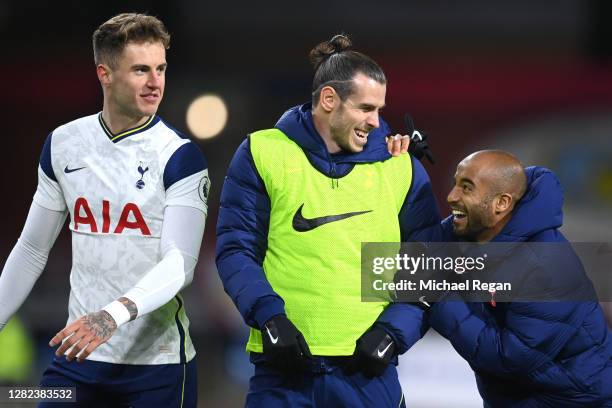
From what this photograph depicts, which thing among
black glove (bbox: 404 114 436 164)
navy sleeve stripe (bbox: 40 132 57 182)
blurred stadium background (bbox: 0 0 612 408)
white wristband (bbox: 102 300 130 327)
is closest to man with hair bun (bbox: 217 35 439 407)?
black glove (bbox: 404 114 436 164)

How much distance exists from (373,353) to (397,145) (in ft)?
2.37

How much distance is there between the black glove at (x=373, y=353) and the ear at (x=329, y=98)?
29.6 inches

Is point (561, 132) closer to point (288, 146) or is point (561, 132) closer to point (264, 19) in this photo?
point (264, 19)

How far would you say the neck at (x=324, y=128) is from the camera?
3.42 meters

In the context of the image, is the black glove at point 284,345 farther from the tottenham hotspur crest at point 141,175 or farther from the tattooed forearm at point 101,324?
Answer: the tottenham hotspur crest at point 141,175

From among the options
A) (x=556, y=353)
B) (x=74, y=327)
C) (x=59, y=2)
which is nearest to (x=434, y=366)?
(x=556, y=353)

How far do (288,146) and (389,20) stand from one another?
755cm

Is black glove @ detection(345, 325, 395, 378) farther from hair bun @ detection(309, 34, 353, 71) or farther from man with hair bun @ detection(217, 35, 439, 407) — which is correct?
hair bun @ detection(309, 34, 353, 71)

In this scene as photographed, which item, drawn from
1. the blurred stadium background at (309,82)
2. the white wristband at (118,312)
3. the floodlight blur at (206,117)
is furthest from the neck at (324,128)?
the floodlight blur at (206,117)

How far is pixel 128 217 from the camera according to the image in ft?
11.4

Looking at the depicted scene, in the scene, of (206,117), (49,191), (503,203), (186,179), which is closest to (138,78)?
(186,179)

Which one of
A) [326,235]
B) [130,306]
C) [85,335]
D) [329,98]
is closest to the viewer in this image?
[85,335]

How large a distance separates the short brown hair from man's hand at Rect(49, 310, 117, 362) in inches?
37.3

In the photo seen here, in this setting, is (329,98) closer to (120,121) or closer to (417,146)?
(417,146)
